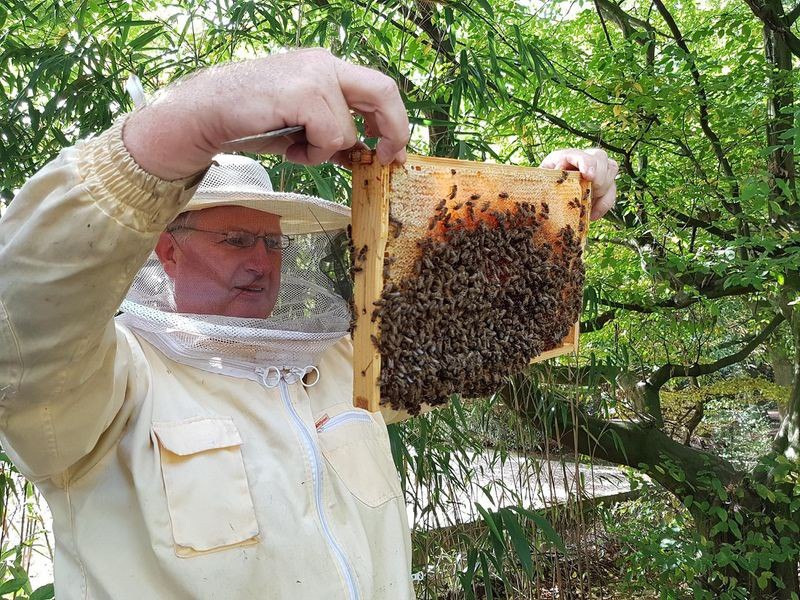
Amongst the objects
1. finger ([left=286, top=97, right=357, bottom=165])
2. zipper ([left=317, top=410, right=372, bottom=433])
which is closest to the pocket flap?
zipper ([left=317, top=410, right=372, bottom=433])

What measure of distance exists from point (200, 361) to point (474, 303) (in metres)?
0.74

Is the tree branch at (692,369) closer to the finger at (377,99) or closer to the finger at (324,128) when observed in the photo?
the finger at (377,99)

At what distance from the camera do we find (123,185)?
3.73ft

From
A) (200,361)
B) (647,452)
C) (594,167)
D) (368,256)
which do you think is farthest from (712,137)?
(200,361)

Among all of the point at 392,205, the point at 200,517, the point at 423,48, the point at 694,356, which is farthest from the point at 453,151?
the point at 694,356

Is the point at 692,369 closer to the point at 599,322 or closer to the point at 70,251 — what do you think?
the point at 599,322

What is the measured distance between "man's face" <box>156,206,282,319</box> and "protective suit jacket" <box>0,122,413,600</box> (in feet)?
0.69

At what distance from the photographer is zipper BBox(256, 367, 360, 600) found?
5.70 ft

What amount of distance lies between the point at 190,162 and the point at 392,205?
0.61m

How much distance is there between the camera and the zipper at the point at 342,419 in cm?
193

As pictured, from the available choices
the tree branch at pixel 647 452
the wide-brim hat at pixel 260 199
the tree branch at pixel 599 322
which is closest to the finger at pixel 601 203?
the wide-brim hat at pixel 260 199

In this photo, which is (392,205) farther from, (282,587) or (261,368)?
(282,587)

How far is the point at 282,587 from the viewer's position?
1672 millimetres

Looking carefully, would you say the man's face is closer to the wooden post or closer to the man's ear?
the man's ear
